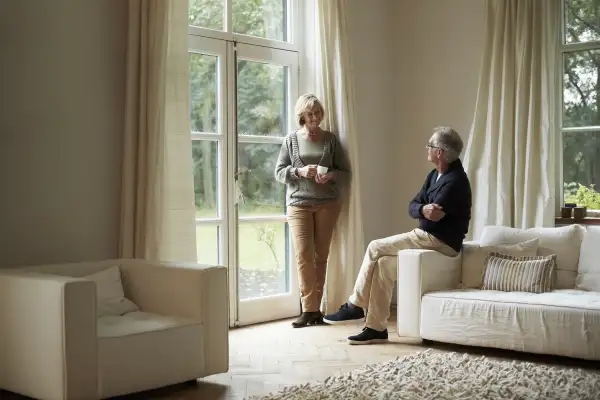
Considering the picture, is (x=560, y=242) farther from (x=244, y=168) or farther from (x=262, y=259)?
(x=244, y=168)

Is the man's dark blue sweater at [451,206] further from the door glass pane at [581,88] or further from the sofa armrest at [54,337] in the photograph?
the sofa armrest at [54,337]

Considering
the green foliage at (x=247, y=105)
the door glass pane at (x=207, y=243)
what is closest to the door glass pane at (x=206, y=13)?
the green foliage at (x=247, y=105)

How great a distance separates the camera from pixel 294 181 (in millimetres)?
5852

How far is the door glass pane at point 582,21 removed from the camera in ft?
19.3

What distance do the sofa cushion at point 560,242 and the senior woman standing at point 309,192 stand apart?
1194mm

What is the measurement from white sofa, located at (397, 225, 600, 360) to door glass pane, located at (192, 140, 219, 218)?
1.35 metres

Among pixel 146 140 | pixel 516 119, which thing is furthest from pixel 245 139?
pixel 516 119

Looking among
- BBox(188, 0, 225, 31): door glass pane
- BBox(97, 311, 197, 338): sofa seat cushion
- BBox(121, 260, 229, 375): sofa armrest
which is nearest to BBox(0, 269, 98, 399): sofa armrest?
BBox(97, 311, 197, 338): sofa seat cushion

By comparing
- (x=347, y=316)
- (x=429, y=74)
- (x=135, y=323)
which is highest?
(x=429, y=74)

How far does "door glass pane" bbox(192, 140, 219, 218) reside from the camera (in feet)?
17.9

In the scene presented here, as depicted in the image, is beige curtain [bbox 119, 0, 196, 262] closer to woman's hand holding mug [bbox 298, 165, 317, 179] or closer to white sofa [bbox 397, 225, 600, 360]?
woman's hand holding mug [bbox 298, 165, 317, 179]

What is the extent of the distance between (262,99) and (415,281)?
1.80 metres

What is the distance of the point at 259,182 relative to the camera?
5.93m

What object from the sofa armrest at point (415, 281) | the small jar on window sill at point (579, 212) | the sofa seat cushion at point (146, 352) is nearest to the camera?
the sofa seat cushion at point (146, 352)
